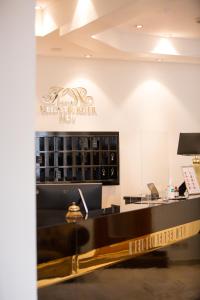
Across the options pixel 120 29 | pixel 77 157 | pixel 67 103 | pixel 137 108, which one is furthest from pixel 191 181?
pixel 137 108

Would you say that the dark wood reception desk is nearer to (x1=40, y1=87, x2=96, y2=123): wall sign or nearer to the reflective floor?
the reflective floor

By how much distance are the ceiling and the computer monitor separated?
7.16 feet

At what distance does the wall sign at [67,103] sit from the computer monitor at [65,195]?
4267mm

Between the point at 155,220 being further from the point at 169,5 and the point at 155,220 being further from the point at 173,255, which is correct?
the point at 169,5

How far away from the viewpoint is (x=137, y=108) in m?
9.05

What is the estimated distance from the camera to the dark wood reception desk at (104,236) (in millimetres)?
3186

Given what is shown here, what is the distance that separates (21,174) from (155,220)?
6.09 ft

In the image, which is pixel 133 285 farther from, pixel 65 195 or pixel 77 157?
pixel 77 157

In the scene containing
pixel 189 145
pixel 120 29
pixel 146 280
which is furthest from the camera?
pixel 120 29

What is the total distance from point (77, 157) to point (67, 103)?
99cm

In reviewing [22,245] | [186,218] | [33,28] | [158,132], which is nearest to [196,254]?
[186,218]

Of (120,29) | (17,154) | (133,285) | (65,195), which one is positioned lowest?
(133,285)

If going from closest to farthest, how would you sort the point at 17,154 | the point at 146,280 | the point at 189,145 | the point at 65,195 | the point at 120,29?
the point at 17,154, the point at 146,280, the point at 65,195, the point at 189,145, the point at 120,29

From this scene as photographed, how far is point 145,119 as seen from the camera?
9102 millimetres
